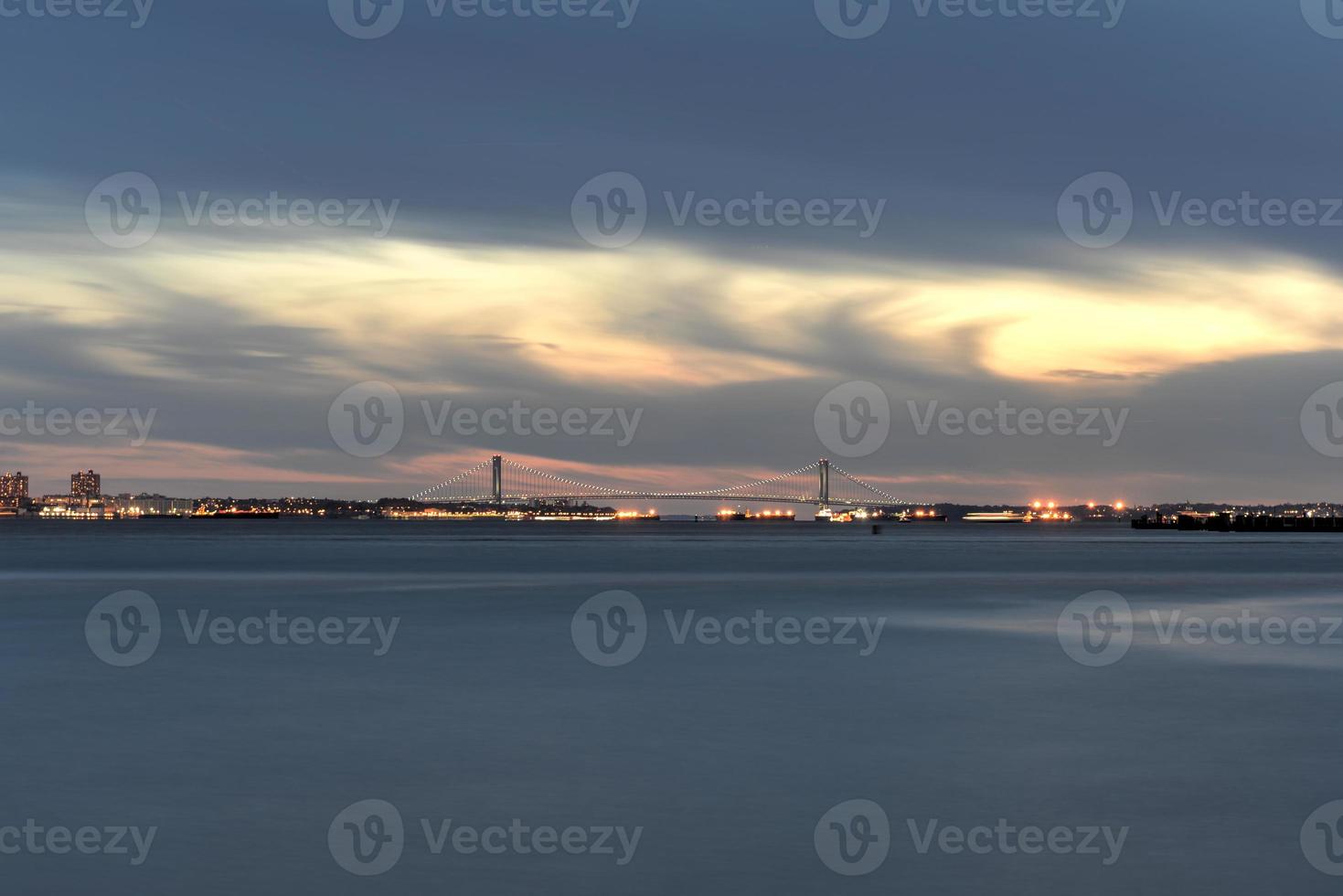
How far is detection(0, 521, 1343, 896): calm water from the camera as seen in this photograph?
10.1 meters

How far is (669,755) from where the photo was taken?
14797mm

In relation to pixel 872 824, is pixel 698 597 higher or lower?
higher

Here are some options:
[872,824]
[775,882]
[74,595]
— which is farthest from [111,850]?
[74,595]

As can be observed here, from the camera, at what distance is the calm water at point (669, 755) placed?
33.2 feet

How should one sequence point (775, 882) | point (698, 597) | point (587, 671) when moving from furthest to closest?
point (698, 597) < point (587, 671) < point (775, 882)

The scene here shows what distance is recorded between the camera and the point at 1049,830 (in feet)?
36.7

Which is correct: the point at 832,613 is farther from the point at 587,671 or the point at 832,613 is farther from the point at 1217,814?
the point at 1217,814

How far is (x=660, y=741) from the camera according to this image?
15688mm

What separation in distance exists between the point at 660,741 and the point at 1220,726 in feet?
21.1

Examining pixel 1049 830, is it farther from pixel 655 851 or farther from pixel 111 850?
pixel 111 850

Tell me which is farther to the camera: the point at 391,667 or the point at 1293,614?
the point at 1293,614

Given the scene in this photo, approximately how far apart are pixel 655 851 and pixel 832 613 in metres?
25.5

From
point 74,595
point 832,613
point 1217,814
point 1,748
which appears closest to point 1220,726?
point 1217,814

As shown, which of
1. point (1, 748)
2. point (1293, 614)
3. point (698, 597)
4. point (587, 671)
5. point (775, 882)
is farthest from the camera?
point (698, 597)
